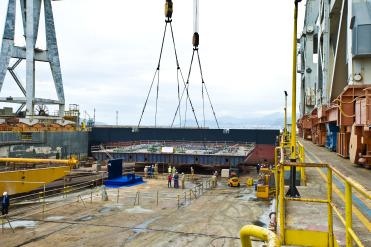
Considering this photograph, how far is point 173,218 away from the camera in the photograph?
19.1 metres

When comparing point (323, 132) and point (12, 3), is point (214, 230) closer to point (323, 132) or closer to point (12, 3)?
point (323, 132)

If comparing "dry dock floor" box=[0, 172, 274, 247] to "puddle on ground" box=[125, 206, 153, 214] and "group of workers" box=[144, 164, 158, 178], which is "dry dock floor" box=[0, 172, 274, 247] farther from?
"group of workers" box=[144, 164, 158, 178]

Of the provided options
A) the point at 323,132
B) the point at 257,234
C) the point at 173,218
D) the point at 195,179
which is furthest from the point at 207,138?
the point at 257,234

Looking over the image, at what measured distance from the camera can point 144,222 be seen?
717 inches

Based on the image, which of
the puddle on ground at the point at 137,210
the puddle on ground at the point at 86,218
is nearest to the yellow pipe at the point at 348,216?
the puddle on ground at the point at 86,218

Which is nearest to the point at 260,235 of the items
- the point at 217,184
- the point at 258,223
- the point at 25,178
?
the point at 258,223

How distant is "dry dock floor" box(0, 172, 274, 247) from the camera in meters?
14.7

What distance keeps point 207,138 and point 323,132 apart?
29.7m

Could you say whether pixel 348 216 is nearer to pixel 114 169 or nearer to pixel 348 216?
pixel 348 216

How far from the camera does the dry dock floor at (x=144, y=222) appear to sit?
14.7 metres

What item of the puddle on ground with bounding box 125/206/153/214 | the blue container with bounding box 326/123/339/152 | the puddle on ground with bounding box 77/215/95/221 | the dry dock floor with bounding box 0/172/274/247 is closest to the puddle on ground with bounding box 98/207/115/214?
the dry dock floor with bounding box 0/172/274/247

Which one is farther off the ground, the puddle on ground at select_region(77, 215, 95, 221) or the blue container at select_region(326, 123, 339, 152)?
the blue container at select_region(326, 123, 339, 152)

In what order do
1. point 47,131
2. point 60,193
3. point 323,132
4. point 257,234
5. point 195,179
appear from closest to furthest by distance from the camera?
1. point 257,234
2. point 60,193
3. point 323,132
4. point 195,179
5. point 47,131

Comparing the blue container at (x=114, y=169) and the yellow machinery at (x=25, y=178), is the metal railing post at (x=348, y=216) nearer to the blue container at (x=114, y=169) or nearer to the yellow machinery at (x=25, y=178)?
the yellow machinery at (x=25, y=178)
